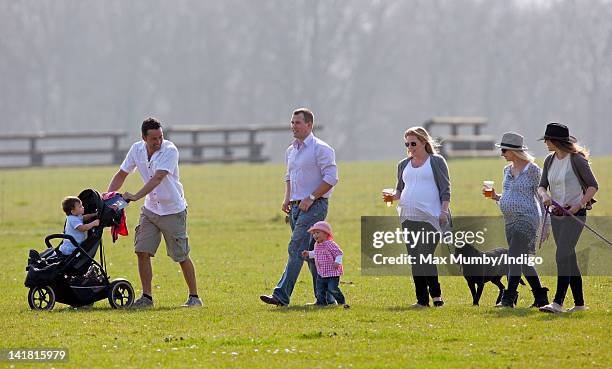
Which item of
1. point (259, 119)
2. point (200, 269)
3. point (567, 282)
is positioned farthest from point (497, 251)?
point (259, 119)

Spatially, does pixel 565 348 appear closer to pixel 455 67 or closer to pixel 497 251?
pixel 497 251

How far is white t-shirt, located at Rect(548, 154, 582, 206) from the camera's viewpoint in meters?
11.8

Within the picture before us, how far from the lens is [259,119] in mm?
90625

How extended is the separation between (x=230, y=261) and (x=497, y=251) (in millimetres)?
6315

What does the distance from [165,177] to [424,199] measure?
2.55m

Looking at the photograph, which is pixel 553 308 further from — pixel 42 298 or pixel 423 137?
pixel 42 298

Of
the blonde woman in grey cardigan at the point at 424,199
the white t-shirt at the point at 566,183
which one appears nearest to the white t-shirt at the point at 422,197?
the blonde woman in grey cardigan at the point at 424,199

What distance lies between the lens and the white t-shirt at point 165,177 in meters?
12.7

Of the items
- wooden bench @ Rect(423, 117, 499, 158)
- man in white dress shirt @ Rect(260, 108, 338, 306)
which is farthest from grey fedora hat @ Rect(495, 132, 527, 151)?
wooden bench @ Rect(423, 117, 499, 158)

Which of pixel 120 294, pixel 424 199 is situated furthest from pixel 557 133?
pixel 120 294

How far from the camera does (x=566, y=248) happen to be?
11734mm

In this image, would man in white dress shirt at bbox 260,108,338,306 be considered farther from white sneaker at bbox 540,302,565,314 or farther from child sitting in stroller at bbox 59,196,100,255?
white sneaker at bbox 540,302,565,314

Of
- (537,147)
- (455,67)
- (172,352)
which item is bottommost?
(172,352)

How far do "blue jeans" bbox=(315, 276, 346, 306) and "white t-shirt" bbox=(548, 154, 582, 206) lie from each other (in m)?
2.29
